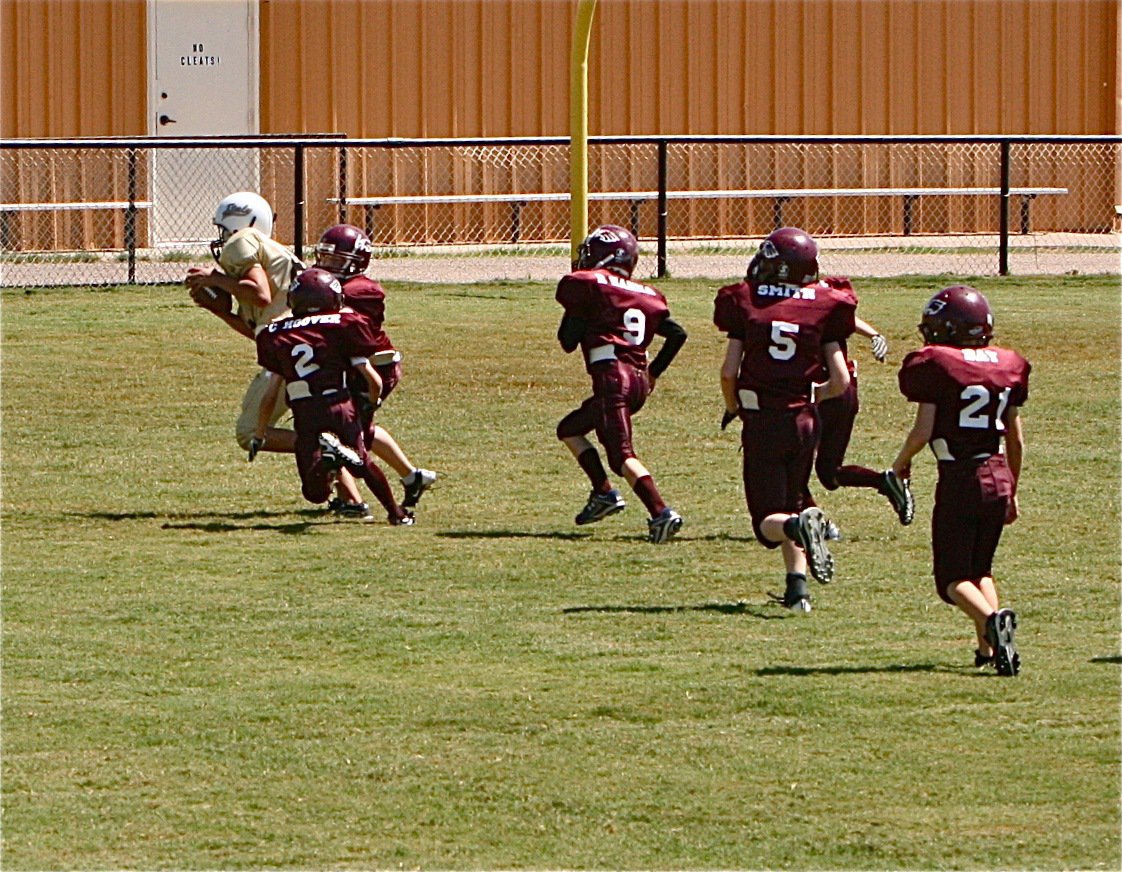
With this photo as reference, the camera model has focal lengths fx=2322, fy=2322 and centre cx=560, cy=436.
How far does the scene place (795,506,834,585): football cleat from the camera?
349 inches

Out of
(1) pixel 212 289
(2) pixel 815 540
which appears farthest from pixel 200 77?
(2) pixel 815 540

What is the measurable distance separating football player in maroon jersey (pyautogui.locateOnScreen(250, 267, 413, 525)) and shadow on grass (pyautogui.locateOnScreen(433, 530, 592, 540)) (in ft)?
1.51

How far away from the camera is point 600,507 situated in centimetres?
1103

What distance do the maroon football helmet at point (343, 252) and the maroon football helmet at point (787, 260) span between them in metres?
2.60

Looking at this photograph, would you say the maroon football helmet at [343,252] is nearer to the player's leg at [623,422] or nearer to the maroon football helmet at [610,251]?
the maroon football helmet at [610,251]

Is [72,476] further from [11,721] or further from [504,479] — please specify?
[11,721]

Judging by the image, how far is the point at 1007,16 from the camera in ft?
89.0

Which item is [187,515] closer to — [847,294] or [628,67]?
[847,294]

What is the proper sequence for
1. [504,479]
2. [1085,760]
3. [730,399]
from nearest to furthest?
[1085,760] < [730,399] < [504,479]

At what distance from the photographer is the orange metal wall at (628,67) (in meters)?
23.2

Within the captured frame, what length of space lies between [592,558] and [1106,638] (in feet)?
8.39

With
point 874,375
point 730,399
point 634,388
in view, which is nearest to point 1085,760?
point 730,399

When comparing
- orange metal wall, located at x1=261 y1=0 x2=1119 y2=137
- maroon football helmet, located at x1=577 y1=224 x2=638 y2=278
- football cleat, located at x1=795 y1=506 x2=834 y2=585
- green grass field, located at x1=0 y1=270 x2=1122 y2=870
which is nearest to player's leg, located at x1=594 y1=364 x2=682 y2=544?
green grass field, located at x1=0 y1=270 x2=1122 y2=870

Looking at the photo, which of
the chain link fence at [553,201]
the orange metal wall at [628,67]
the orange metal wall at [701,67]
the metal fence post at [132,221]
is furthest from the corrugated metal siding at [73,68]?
the metal fence post at [132,221]
